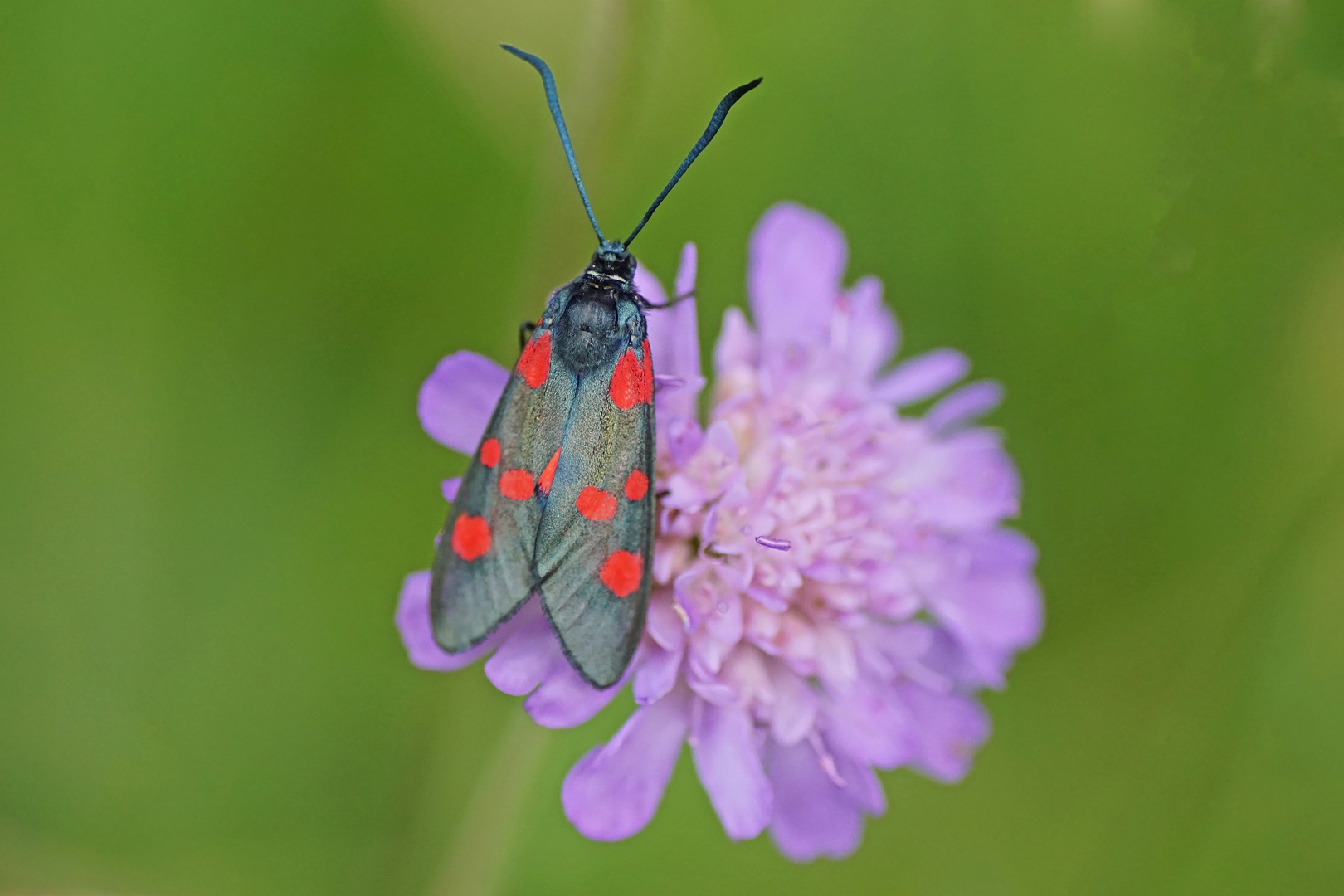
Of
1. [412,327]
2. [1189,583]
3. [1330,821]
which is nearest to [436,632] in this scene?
[412,327]

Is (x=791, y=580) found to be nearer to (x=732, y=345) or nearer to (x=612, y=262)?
(x=732, y=345)

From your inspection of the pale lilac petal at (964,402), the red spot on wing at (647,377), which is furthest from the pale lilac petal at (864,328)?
the red spot on wing at (647,377)

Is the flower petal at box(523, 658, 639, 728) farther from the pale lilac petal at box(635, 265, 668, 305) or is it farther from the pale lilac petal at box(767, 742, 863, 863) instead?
the pale lilac petal at box(635, 265, 668, 305)

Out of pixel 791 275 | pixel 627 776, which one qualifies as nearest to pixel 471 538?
pixel 627 776

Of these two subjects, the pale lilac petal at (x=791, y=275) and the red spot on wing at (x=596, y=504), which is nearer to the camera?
the red spot on wing at (x=596, y=504)

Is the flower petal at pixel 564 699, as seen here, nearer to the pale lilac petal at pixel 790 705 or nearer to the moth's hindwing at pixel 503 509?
the moth's hindwing at pixel 503 509

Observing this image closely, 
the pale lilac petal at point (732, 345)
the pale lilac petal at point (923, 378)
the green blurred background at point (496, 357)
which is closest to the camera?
the pale lilac petal at point (732, 345)

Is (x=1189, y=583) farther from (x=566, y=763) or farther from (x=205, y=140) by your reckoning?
(x=205, y=140)
